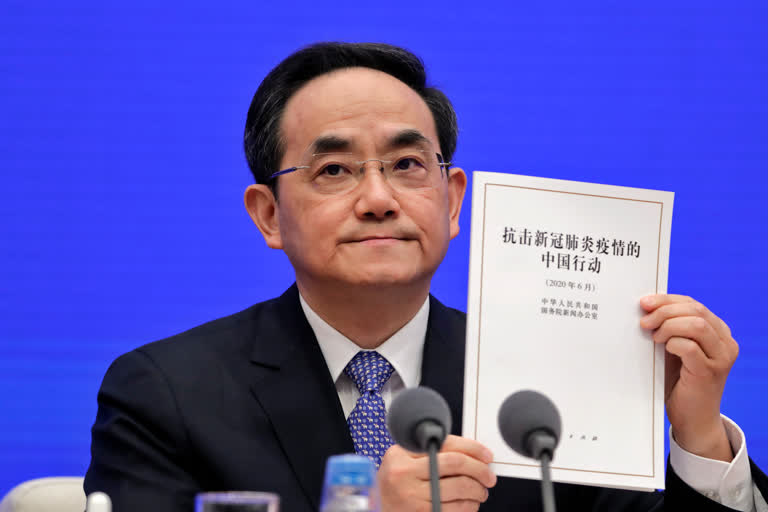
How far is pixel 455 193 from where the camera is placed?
2229 mm

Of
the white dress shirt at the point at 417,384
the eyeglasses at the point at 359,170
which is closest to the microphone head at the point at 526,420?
the white dress shirt at the point at 417,384

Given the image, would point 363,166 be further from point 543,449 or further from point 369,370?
point 543,449

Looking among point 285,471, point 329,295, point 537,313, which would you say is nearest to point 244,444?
point 285,471

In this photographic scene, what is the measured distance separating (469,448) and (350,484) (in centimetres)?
50

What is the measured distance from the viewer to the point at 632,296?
153 centimetres

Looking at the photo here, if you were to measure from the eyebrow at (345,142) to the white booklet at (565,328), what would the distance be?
50 centimetres

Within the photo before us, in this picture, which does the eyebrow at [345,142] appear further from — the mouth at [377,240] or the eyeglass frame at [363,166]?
the mouth at [377,240]

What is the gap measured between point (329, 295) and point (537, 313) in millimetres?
644

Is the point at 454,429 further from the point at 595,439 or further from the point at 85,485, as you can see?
the point at 85,485

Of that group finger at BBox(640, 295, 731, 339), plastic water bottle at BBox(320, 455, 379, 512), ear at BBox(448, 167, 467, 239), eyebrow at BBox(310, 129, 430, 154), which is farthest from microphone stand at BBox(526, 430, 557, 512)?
ear at BBox(448, 167, 467, 239)

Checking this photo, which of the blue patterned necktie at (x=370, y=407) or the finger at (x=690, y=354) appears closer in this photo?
the finger at (x=690, y=354)

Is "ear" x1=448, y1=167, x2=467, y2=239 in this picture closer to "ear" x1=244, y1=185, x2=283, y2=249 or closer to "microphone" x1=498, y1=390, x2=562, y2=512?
"ear" x1=244, y1=185, x2=283, y2=249

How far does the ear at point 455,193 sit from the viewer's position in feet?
7.18

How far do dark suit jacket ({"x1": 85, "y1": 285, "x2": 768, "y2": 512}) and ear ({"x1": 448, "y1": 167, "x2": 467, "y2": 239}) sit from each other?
291mm
